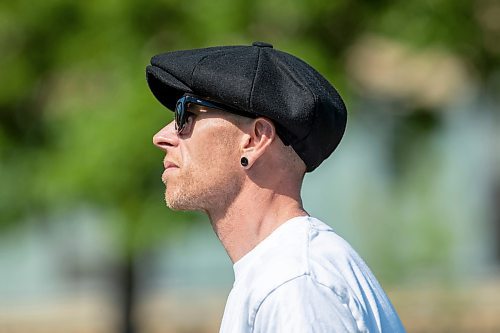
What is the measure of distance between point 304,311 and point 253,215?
48 centimetres

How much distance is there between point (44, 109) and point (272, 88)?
27.9 ft

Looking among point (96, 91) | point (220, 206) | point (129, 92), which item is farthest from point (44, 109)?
point (220, 206)

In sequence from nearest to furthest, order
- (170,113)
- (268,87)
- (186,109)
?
(268,87) < (186,109) < (170,113)

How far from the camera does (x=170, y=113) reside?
9.45 metres

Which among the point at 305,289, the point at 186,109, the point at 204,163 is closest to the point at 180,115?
the point at 186,109

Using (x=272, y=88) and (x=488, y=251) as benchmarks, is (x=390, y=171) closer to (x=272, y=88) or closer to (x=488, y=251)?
(x=488, y=251)

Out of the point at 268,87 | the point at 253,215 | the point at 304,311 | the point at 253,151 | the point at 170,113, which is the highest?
the point at 170,113

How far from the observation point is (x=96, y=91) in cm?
1058

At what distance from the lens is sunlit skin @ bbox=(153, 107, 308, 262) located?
8.92 feet

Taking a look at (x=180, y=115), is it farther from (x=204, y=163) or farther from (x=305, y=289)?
(x=305, y=289)

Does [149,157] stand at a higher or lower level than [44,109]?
lower

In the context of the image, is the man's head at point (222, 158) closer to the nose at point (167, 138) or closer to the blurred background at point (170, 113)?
the nose at point (167, 138)

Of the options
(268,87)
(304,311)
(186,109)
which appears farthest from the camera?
(186,109)

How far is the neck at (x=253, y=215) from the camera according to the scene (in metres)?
2.70
